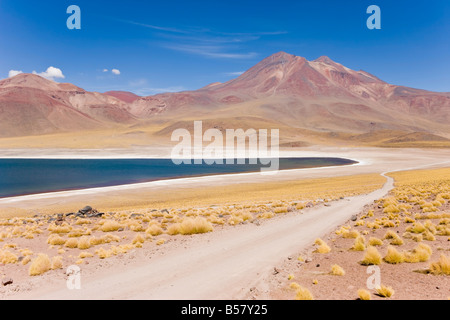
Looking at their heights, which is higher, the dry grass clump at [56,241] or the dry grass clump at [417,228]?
the dry grass clump at [417,228]

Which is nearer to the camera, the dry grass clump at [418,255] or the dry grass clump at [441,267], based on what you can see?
the dry grass clump at [441,267]

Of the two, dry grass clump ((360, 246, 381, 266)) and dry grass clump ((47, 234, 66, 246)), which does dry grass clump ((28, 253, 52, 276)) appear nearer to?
dry grass clump ((47, 234, 66, 246))

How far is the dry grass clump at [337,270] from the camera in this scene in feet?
26.9

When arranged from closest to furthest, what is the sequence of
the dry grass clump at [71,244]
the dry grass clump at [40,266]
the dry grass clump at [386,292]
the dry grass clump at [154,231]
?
the dry grass clump at [386,292] → the dry grass clump at [40,266] → the dry grass clump at [71,244] → the dry grass clump at [154,231]

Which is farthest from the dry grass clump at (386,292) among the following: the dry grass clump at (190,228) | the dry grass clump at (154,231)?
the dry grass clump at (154,231)

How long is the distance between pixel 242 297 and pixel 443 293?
169 inches

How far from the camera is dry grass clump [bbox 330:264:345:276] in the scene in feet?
26.9

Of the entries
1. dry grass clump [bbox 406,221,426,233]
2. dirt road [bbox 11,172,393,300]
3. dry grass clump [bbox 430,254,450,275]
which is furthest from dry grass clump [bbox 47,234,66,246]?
dry grass clump [bbox 406,221,426,233]

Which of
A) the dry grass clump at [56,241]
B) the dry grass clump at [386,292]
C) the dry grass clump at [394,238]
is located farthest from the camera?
the dry grass clump at [56,241]

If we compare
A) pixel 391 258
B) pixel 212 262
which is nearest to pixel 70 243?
pixel 212 262

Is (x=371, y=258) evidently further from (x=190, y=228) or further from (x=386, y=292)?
(x=190, y=228)

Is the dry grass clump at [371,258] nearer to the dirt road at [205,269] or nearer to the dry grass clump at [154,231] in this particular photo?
the dirt road at [205,269]

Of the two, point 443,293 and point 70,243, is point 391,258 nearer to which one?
point 443,293

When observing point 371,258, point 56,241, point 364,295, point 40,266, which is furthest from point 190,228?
point 364,295
